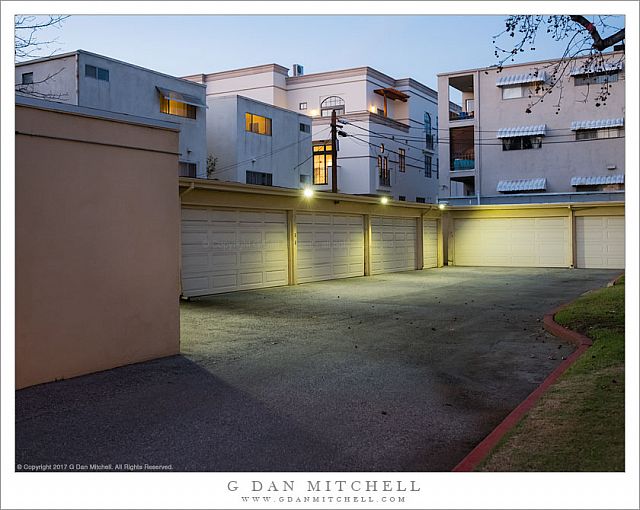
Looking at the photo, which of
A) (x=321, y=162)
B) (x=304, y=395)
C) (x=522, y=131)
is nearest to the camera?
(x=304, y=395)

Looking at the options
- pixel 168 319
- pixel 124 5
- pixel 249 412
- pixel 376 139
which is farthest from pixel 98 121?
pixel 376 139

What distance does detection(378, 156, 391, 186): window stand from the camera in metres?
38.9

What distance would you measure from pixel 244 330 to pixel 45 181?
4665mm

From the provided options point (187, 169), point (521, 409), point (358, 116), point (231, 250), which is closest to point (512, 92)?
point (358, 116)

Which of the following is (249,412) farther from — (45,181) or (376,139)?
(376,139)

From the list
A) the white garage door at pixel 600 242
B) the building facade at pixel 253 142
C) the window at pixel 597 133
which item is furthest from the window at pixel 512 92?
the building facade at pixel 253 142

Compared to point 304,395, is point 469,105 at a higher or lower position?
higher

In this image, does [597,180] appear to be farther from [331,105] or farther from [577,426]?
[577,426]

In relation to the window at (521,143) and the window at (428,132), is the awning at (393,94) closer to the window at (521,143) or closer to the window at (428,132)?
the window at (428,132)

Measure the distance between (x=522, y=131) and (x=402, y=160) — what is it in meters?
9.00

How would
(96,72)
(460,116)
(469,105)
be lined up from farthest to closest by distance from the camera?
(469,105), (460,116), (96,72)

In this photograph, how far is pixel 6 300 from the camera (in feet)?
15.3

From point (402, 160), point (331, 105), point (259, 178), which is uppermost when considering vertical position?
point (331, 105)

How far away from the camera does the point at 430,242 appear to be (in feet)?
96.0
